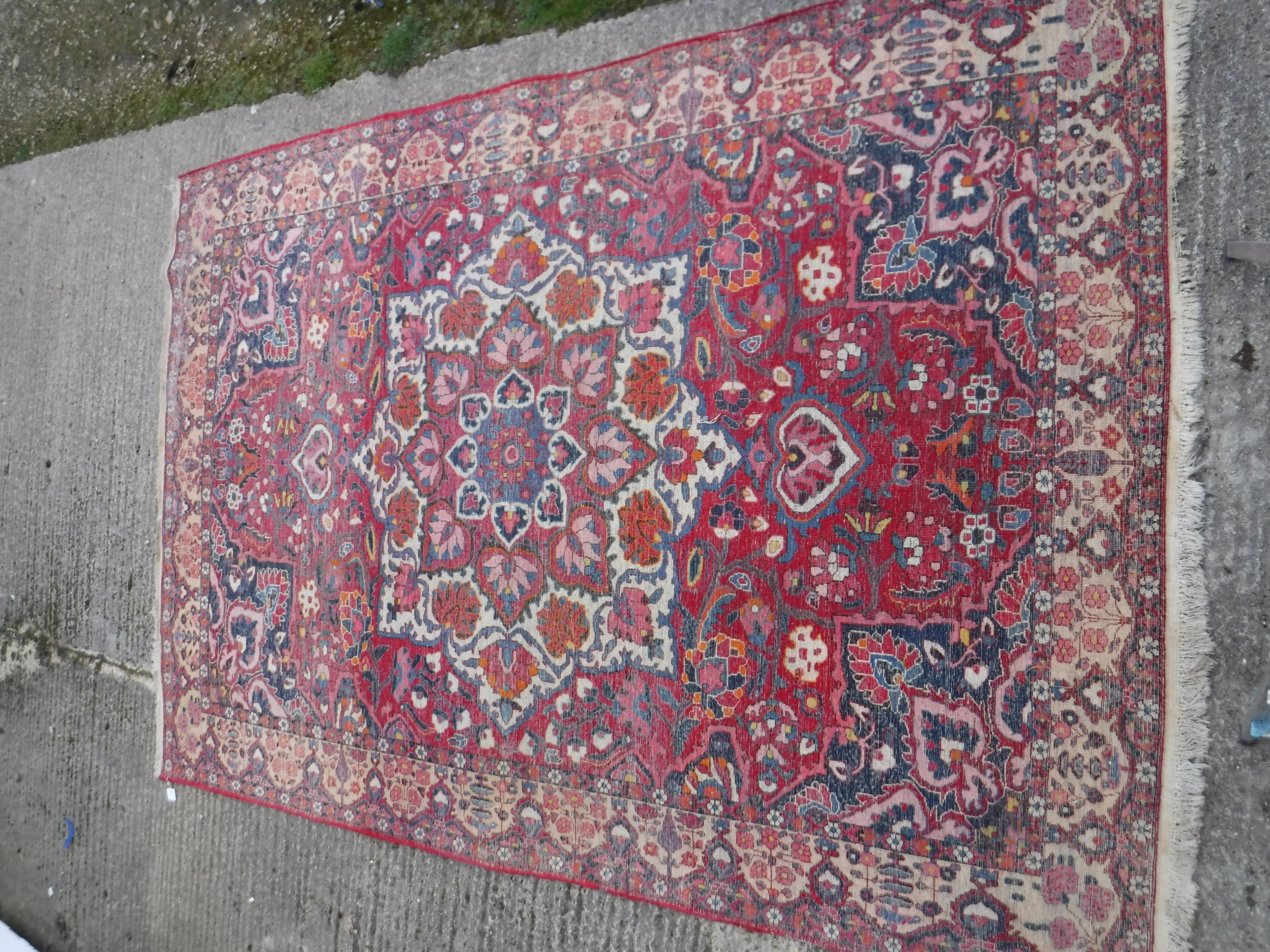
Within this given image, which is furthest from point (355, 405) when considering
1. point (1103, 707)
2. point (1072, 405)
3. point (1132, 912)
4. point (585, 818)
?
point (1132, 912)

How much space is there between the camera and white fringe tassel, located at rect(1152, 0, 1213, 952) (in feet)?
5.58

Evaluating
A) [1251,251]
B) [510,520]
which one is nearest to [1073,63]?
[1251,251]

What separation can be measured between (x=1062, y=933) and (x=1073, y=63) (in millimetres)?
1996

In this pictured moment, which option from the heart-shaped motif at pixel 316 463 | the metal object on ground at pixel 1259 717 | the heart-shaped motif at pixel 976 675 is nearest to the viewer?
the metal object on ground at pixel 1259 717

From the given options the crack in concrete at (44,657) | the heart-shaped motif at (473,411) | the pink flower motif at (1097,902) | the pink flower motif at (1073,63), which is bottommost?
the pink flower motif at (1097,902)

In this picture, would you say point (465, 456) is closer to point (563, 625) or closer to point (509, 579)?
point (509, 579)

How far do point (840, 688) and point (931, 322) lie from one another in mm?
932

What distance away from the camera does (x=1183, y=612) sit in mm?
1719

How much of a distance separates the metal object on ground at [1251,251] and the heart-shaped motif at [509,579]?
1824 mm

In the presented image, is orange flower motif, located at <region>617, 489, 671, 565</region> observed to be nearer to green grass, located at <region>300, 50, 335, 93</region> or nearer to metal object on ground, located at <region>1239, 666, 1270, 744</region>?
metal object on ground, located at <region>1239, 666, 1270, 744</region>

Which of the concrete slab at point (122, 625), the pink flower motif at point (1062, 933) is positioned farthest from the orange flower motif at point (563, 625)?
the pink flower motif at point (1062, 933)

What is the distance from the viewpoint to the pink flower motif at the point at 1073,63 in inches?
71.3

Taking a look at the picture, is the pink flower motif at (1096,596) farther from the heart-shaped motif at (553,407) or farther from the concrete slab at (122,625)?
the concrete slab at (122,625)

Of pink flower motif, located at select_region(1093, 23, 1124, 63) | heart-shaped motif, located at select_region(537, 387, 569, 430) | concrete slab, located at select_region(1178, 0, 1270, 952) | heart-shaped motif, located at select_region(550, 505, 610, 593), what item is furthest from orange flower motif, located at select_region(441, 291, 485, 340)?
concrete slab, located at select_region(1178, 0, 1270, 952)
